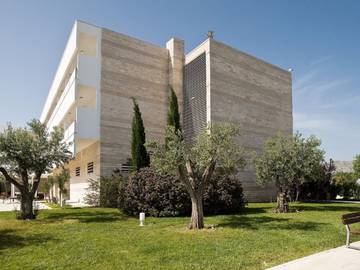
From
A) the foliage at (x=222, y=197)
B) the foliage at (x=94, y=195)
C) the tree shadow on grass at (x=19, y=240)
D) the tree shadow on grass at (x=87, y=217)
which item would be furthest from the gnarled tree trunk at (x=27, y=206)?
the foliage at (x=222, y=197)

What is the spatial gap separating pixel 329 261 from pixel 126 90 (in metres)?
20.7

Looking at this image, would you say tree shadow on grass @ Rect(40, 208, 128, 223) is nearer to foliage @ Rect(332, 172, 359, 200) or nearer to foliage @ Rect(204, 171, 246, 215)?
foliage @ Rect(204, 171, 246, 215)

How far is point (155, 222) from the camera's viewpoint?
47.5 ft

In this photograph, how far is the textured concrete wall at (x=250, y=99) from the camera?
26766 mm

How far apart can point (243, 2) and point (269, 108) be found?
18.3m

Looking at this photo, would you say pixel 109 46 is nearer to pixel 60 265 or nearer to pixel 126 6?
pixel 126 6

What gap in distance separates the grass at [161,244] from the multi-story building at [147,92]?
10.9 metres

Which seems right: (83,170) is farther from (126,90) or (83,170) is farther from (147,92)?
(147,92)

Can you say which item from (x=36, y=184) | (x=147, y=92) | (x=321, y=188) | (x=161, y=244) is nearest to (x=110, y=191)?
(x=36, y=184)

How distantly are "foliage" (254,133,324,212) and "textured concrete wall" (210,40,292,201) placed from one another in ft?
24.6

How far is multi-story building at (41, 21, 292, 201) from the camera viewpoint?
951 inches

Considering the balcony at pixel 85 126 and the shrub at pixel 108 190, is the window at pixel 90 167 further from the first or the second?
the shrub at pixel 108 190

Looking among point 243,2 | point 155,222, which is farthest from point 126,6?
point 155,222

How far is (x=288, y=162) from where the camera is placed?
18.8m
